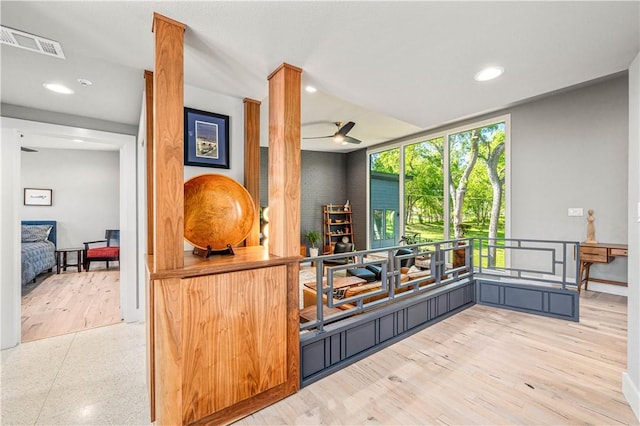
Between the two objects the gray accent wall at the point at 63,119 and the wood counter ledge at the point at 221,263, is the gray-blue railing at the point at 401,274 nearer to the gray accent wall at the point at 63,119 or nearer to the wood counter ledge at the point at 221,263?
the wood counter ledge at the point at 221,263

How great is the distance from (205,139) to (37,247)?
511cm

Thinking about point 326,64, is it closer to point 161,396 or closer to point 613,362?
point 161,396

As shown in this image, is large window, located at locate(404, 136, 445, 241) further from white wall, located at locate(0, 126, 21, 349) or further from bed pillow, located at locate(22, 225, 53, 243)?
bed pillow, located at locate(22, 225, 53, 243)

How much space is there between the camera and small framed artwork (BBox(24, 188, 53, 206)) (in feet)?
18.5

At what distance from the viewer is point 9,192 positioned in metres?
2.52

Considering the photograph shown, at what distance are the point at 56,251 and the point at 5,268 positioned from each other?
3.68 metres

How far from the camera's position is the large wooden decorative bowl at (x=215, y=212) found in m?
1.65

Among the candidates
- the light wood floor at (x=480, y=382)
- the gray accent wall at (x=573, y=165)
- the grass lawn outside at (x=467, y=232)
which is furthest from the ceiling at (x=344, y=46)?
the grass lawn outside at (x=467, y=232)

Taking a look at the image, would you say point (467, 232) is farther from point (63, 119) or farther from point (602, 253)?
point (63, 119)

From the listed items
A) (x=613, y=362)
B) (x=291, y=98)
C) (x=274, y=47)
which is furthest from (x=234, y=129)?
(x=613, y=362)

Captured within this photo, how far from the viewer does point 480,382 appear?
1868 millimetres

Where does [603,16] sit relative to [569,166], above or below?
above

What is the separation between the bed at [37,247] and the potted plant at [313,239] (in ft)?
16.4

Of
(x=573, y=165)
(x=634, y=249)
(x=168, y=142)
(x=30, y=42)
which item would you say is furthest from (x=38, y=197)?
(x=573, y=165)
